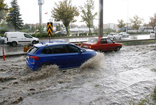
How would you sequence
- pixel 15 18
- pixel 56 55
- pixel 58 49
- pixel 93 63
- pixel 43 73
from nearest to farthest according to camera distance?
pixel 43 73 < pixel 56 55 < pixel 58 49 < pixel 93 63 < pixel 15 18

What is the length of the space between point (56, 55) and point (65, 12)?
3233cm

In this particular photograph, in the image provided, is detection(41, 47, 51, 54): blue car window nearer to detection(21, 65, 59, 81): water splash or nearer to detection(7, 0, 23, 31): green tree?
detection(21, 65, 59, 81): water splash

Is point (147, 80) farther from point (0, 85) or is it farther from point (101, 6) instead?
point (101, 6)

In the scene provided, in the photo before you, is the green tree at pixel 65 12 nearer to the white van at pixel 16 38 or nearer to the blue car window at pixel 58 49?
the white van at pixel 16 38

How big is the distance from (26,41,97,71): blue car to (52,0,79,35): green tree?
31.4 m

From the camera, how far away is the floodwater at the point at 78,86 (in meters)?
4.98

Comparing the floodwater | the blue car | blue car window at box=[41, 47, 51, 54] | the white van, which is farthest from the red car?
the white van

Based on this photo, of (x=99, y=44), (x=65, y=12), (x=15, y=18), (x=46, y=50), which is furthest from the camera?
(x=15, y=18)

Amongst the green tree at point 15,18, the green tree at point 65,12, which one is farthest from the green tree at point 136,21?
the green tree at point 15,18

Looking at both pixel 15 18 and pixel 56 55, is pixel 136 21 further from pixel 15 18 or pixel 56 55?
pixel 56 55

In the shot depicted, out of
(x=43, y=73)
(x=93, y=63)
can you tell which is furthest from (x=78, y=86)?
(x=93, y=63)

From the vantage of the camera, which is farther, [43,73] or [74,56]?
[74,56]

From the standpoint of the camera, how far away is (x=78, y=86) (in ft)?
20.5

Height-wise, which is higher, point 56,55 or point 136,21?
point 136,21
